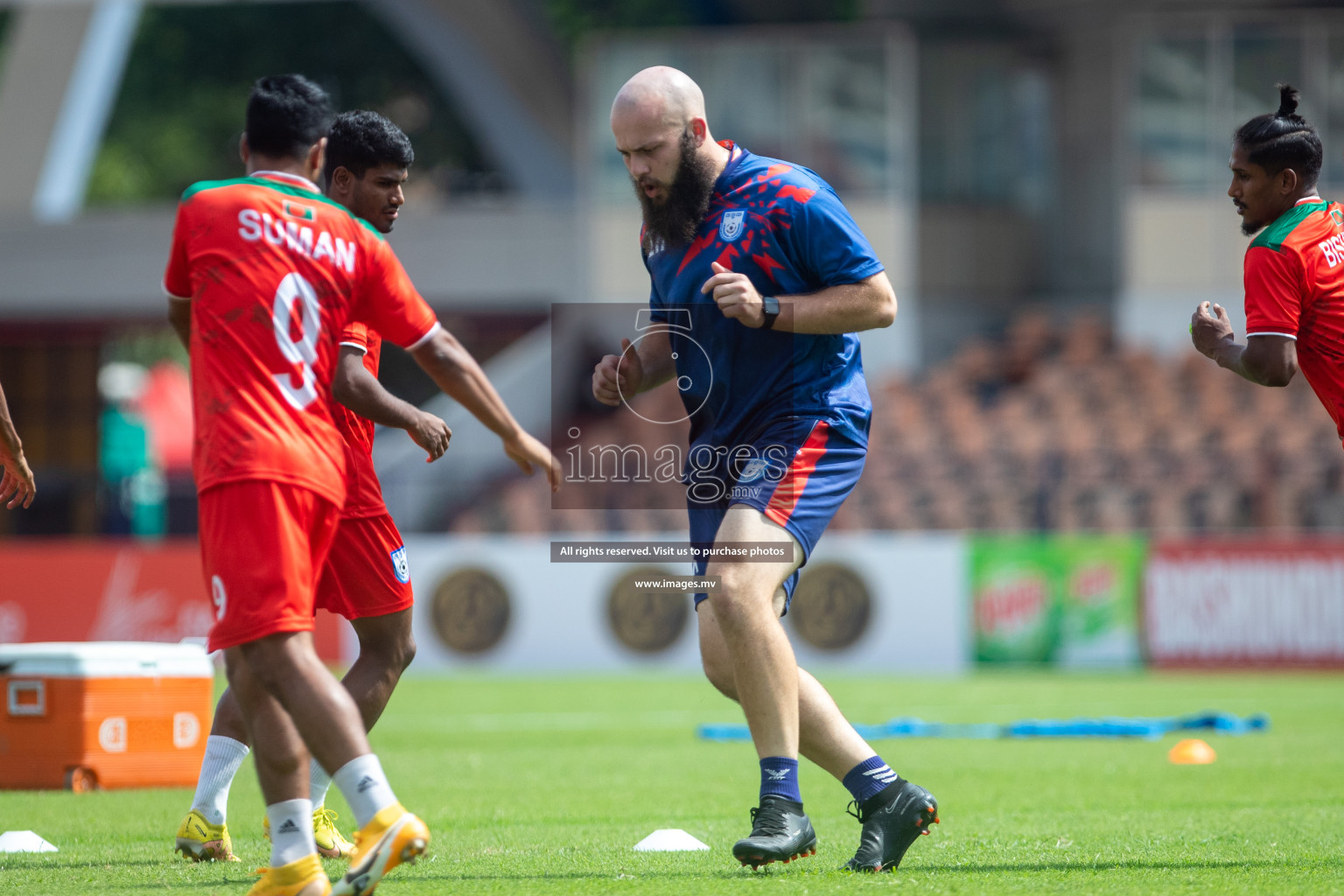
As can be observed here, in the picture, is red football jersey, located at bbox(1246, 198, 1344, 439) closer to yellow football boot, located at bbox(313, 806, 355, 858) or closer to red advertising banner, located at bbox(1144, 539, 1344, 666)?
yellow football boot, located at bbox(313, 806, 355, 858)

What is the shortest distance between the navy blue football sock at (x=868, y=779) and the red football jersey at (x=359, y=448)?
188cm

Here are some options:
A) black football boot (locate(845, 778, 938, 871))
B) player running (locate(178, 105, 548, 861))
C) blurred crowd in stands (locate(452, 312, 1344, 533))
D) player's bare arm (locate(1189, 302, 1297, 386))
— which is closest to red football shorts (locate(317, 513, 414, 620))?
player running (locate(178, 105, 548, 861))

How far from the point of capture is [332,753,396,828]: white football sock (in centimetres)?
452

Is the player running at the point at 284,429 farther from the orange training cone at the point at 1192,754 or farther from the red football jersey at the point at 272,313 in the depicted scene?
the orange training cone at the point at 1192,754

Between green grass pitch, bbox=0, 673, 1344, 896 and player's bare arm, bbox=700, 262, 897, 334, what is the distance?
5.71 feet

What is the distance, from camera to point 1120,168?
Answer: 28.5 m

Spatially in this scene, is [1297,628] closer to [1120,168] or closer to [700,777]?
[700,777]

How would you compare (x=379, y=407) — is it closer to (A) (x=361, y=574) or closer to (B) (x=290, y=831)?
(A) (x=361, y=574)

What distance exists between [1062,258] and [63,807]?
A: 1024 inches

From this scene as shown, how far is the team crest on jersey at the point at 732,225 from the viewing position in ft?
18.2

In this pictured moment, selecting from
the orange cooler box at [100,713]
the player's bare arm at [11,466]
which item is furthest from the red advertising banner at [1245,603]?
the player's bare arm at [11,466]

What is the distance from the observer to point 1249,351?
18.2 feet

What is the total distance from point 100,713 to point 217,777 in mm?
2598

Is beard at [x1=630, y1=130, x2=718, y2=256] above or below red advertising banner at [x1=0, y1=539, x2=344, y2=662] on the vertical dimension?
above
